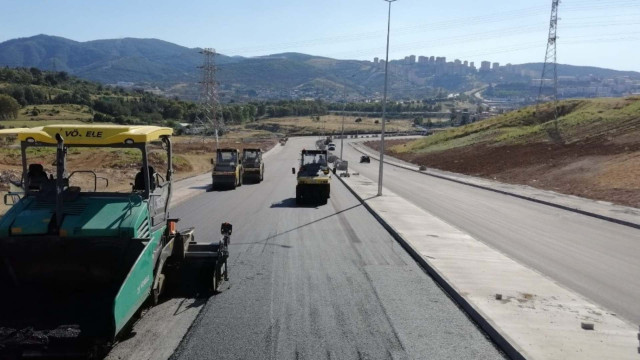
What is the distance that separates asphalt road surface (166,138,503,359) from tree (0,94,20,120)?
7401 centimetres

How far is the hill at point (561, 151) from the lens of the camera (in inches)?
1496

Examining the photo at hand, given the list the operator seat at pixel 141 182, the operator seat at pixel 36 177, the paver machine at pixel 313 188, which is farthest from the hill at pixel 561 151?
the operator seat at pixel 36 177

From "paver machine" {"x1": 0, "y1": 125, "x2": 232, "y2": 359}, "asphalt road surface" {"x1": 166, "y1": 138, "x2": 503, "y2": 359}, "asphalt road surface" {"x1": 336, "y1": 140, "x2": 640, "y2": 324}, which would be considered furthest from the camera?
"asphalt road surface" {"x1": 336, "y1": 140, "x2": 640, "y2": 324}

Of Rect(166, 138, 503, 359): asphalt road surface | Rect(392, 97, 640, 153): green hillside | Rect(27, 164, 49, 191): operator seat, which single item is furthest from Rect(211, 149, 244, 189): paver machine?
Rect(392, 97, 640, 153): green hillside

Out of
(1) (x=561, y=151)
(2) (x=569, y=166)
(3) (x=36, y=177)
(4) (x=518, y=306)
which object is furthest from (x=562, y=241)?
(1) (x=561, y=151)

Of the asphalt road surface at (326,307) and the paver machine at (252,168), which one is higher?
the asphalt road surface at (326,307)

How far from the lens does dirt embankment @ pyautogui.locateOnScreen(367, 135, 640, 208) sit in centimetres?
3509

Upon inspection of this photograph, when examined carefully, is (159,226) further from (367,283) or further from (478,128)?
(478,128)

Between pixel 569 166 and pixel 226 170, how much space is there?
28.3 metres

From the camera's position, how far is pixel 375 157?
90.2m

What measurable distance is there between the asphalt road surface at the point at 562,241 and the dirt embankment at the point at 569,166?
6.21 meters

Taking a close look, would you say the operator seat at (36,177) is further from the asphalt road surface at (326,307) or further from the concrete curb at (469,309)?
the concrete curb at (469,309)

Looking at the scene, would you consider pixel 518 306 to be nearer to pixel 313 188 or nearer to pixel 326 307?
pixel 326 307

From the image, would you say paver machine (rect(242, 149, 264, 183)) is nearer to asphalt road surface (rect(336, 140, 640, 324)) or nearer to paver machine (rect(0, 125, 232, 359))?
asphalt road surface (rect(336, 140, 640, 324))
